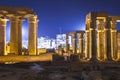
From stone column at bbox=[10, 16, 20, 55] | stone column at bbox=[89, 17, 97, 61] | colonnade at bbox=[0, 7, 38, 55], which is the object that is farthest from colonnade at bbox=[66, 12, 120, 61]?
stone column at bbox=[10, 16, 20, 55]

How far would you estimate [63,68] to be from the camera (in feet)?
67.4

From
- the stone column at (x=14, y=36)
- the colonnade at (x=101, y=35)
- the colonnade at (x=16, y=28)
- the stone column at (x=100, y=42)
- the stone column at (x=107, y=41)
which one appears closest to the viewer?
the colonnade at (x=101, y=35)

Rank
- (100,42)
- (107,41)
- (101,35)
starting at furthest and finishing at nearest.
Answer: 1. (100,42)
2. (101,35)
3. (107,41)

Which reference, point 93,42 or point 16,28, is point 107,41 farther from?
point 16,28

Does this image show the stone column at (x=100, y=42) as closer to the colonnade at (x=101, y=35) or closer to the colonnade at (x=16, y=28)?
the colonnade at (x=101, y=35)

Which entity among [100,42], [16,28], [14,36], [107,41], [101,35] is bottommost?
[100,42]

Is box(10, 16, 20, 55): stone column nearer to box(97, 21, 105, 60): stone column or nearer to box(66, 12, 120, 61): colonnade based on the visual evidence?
box(66, 12, 120, 61): colonnade

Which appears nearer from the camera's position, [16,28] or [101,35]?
[16,28]

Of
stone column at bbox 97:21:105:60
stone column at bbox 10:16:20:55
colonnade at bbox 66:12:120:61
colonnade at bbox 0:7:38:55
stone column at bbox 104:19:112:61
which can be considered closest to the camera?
colonnade at bbox 66:12:120:61

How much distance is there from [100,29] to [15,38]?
1122 centimetres

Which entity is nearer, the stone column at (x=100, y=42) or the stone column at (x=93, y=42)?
the stone column at (x=93, y=42)

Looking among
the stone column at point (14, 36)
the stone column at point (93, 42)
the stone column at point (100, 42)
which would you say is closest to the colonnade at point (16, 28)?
the stone column at point (14, 36)

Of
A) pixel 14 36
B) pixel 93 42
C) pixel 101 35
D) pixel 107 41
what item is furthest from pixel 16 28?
pixel 107 41

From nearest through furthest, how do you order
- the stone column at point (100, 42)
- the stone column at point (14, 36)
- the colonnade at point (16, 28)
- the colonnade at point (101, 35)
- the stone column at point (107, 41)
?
the colonnade at point (101, 35), the stone column at point (107, 41), the colonnade at point (16, 28), the stone column at point (14, 36), the stone column at point (100, 42)
